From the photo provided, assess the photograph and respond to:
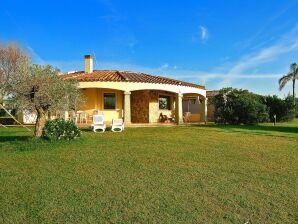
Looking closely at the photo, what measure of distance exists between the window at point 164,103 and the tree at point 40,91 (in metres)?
13.7

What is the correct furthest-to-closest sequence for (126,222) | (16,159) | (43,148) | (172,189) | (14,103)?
(14,103) → (43,148) → (16,159) → (172,189) → (126,222)

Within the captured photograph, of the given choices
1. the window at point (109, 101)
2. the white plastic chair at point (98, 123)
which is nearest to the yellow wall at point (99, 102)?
the window at point (109, 101)

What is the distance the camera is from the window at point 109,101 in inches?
992

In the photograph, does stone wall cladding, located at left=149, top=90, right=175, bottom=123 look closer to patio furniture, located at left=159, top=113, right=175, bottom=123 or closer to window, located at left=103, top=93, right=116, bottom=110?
patio furniture, located at left=159, top=113, right=175, bottom=123

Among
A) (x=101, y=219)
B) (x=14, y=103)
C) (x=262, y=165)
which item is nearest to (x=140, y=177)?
(x=101, y=219)

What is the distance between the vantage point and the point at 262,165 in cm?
884

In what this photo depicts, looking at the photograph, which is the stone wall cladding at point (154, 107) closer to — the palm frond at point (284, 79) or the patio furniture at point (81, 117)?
the patio furniture at point (81, 117)

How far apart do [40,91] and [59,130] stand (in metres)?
1.85

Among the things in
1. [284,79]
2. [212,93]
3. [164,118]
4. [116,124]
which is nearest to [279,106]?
[212,93]

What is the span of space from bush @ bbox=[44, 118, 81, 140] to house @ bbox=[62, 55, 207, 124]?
8.77 meters

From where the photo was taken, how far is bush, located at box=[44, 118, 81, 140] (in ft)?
43.7

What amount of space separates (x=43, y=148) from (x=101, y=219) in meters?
7.41

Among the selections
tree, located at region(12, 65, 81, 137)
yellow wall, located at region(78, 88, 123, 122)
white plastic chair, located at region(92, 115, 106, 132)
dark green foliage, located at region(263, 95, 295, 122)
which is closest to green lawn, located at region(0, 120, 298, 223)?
tree, located at region(12, 65, 81, 137)

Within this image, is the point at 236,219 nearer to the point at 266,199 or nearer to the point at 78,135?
the point at 266,199
